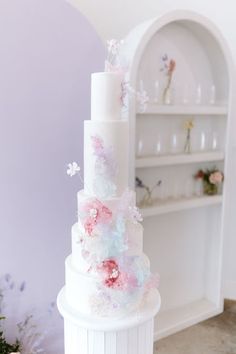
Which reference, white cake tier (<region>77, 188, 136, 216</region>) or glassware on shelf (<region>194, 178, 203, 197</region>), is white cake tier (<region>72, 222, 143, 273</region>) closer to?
white cake tier (<region>77, 188, 136, 216</region>)

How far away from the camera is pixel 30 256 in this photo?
71.7 inches

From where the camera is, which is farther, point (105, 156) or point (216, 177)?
point (216, 177)

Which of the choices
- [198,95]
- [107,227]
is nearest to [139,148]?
[198,95]

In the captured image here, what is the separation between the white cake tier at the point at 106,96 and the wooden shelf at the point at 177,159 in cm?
84

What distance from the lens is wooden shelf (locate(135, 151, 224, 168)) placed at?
224 cm

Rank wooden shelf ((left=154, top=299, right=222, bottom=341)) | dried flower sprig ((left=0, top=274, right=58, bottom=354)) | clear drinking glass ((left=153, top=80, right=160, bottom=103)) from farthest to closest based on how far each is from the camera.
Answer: wooden shelf ((left=154, top=299, right=222, bottom=341)) → clear drinking glass ((left=153, top=80, right=160, bottom=103)) → dried flower sprig ((left=0, top=274, right=58, bottom=354))

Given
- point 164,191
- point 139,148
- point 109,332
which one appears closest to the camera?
point 109,332

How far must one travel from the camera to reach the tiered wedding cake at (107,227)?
4.28ft

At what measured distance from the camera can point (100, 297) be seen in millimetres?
1314

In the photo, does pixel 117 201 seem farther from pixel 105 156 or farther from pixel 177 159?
pixel 177 159

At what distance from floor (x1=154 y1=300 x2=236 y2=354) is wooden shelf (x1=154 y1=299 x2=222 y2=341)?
4 cm

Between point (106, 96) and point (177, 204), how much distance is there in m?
1.28

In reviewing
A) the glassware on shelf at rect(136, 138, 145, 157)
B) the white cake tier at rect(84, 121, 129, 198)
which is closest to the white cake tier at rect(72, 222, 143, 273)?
the white cake tier at rect(84, 121, 129, 198)

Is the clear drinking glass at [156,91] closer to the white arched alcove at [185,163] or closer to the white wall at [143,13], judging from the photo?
the white arched alcove at [185,163]
